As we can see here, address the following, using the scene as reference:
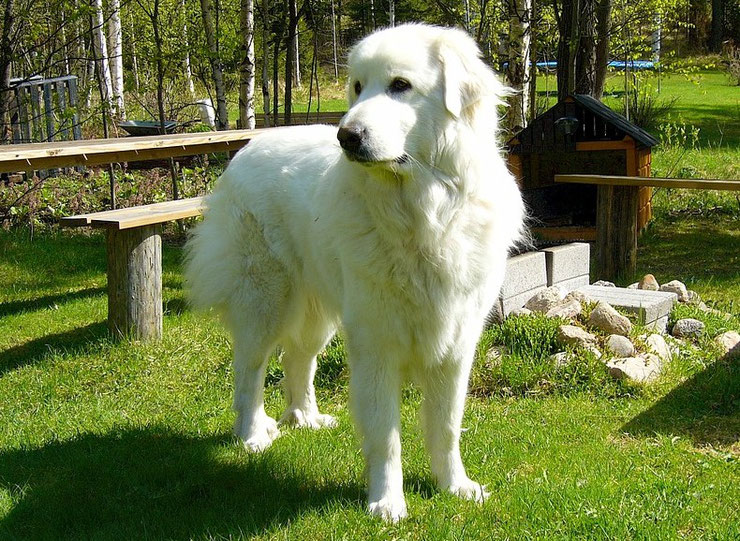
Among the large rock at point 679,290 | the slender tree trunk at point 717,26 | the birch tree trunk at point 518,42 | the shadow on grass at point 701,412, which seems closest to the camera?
the shadow on grass at point 701,412

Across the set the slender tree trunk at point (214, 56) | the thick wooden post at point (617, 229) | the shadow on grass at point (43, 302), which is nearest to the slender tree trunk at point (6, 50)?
the slender tree trunk at point (214, 56)

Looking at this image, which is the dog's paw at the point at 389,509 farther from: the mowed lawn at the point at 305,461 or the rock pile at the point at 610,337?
the rock pile at the point at 610,337

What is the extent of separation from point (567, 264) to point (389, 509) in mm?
3064

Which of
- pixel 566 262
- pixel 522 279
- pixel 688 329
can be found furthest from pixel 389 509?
pixel 566 262

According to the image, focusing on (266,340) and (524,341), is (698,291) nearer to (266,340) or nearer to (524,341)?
(524,341)

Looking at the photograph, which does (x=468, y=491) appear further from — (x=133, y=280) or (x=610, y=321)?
(x=133, y=280)

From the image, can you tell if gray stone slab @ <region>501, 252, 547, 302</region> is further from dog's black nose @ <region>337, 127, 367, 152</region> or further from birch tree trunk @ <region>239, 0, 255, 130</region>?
birch tree trunk @ <region>239, 0, 255, 130</region>

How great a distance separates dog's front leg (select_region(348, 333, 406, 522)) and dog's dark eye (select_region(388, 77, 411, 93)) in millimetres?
907

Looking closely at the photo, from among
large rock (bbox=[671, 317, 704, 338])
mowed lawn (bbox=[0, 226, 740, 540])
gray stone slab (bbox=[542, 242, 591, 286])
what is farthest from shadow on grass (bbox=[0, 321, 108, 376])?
large rock (bbox=[671, 317, 704, 338])

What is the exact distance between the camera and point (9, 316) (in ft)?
19.4

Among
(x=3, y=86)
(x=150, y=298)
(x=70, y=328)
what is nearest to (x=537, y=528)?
(x=150, y=298)

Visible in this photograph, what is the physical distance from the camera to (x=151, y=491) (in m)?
3.26

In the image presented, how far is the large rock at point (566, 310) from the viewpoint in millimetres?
4770

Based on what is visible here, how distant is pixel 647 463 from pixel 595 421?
0.51 meters
